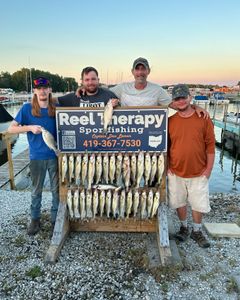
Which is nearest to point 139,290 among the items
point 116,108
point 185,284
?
point 185,284

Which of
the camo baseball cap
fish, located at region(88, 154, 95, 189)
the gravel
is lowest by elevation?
the gravel

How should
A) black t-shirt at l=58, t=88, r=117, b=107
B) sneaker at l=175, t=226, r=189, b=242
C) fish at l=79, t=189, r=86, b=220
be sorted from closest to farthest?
fish at l=79, t=189, r=86, b=220 → black t-shirt at l=58, t=88, r=117, b=107 → sneaker at l=175, t=226, r=189, b=242

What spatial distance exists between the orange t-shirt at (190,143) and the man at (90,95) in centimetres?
108

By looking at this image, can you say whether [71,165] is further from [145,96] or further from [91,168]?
[145,96]

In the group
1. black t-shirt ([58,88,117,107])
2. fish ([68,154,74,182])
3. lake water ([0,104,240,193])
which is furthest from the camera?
lake water ([0,104,240,193])

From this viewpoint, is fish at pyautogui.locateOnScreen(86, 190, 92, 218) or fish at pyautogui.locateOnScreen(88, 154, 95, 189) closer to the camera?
fish at pyautogui.locateOnScreen(88, 154, 95, 189)

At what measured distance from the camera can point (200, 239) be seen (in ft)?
16.3

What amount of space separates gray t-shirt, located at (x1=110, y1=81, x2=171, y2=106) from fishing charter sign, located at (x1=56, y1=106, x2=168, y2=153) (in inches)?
16.0

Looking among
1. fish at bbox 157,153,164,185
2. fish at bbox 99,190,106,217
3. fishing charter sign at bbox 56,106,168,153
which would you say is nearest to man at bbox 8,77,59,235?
fishing charter sign at bbox 56,106,168,153

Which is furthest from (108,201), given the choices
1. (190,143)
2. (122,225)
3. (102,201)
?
(190,143)

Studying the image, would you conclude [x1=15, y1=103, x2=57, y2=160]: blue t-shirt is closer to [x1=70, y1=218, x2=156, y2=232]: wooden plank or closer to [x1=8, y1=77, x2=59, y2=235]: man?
[x1=8, y1=77, x2=59, y2=235]: man

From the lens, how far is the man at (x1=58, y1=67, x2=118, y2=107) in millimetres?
4676

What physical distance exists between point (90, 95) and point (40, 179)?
1563mm

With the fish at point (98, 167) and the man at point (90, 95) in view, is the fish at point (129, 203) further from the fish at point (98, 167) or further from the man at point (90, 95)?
the man at point (90, 95)
